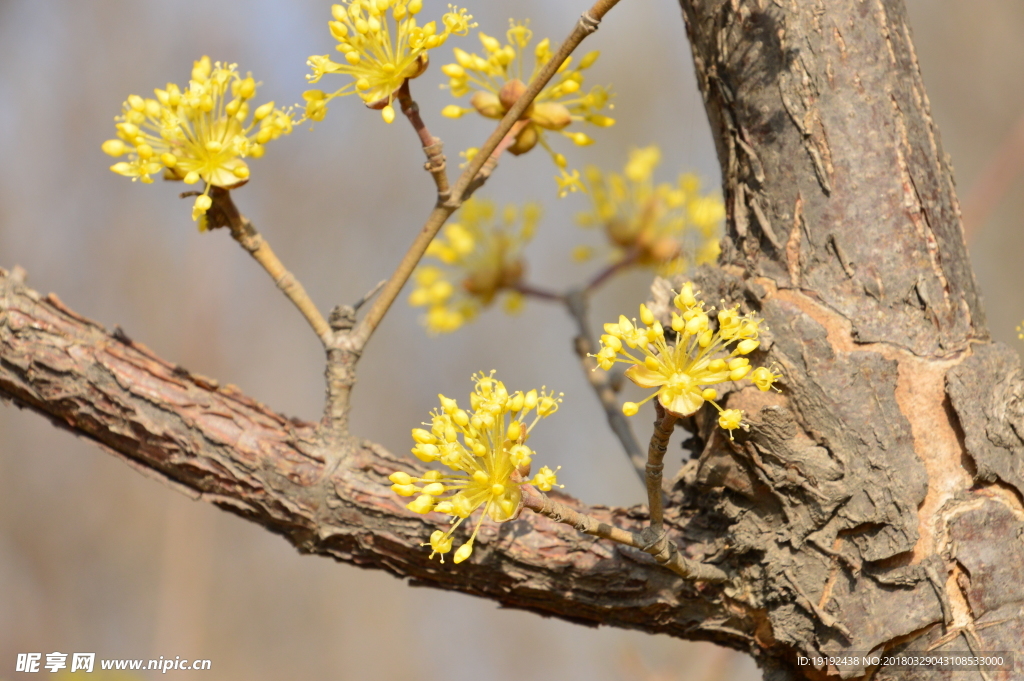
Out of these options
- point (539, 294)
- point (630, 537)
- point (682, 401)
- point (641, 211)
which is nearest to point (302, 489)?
point (630, 537)

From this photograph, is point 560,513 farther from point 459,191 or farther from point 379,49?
point 379,49

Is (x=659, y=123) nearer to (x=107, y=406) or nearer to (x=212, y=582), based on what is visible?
(x=212, y=582)

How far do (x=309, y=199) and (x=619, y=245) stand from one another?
4.54 metres

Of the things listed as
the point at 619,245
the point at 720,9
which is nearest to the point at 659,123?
the point at 619,245

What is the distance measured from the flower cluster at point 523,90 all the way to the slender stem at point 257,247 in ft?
1.28

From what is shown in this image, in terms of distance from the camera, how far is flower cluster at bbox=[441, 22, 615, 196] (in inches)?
50.6

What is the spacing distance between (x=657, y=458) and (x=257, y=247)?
2.54ft

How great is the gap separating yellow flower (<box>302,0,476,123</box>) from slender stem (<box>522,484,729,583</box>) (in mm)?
619

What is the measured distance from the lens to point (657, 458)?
940 mm

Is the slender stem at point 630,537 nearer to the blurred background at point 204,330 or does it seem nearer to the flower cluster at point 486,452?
the flower cluster at point 486,452

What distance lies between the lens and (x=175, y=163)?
1.14 m

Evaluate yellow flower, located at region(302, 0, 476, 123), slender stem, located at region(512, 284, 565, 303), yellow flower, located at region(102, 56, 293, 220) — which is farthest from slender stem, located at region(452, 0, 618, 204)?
slender stem, located at region(512, 284, 565, 303)

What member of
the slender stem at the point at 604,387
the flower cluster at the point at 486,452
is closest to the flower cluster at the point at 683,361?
the flower cluster at the point at 486,452

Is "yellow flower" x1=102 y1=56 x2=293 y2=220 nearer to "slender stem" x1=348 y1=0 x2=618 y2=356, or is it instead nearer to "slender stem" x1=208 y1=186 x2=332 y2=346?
"slender stem" x1=208 y1=186 x2=332 y2=346
